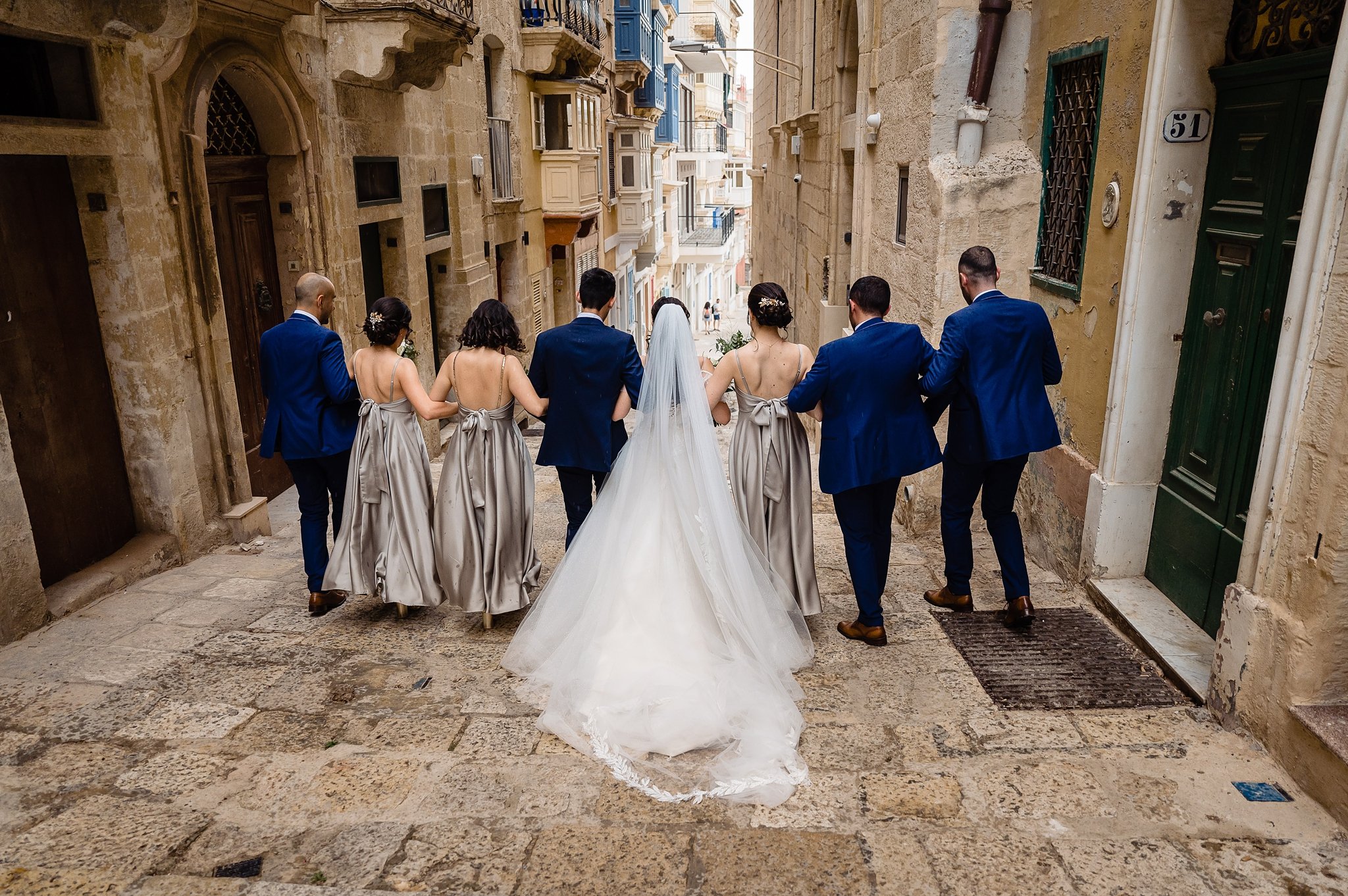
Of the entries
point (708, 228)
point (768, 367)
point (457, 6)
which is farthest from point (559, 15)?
point (708, 228)

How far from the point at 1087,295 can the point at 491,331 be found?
3.10 metres

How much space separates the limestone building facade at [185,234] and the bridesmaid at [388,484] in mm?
1531

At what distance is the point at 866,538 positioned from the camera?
4234 millimetres

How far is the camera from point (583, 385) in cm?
434

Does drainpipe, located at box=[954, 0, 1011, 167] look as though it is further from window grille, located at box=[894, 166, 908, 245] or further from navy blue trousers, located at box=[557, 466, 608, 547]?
navy blue trousers, located at box=[557, 466, 608, 547]

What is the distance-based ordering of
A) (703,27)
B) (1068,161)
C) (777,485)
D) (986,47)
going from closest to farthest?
(777,485) → (1068,161) → (986,47) → (703,27)

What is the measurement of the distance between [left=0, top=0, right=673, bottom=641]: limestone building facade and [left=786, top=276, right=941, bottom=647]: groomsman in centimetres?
382

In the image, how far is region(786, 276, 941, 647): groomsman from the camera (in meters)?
4.02

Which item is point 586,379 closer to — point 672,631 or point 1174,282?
point 672,631

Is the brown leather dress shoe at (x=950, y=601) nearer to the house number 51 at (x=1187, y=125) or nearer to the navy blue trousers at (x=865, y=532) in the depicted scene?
the navy blue trousers at (x=865, y=532)

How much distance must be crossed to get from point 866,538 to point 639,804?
69.7 inches

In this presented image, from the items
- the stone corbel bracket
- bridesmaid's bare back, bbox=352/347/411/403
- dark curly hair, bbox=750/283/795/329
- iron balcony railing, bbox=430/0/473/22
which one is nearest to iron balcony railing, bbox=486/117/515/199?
iron balcony railing, bbox=430/0/473/22

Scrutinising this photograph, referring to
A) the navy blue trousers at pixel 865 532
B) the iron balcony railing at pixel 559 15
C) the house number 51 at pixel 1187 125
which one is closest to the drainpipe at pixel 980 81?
the house number 51 at pixel 1187 125

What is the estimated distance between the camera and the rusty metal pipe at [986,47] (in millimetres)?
5637
